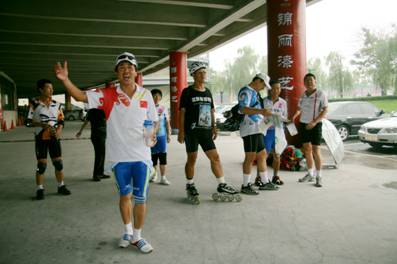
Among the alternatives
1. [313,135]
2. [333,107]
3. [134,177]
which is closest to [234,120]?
[313,135]

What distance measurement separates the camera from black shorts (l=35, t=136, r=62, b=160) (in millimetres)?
5316

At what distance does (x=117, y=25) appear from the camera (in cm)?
1350

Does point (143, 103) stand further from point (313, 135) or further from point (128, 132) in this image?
point (313, 135)

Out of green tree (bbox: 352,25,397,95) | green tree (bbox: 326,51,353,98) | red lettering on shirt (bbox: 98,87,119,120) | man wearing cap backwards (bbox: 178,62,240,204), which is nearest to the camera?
red lettering on shirt (bbox: 98,87,119,120)

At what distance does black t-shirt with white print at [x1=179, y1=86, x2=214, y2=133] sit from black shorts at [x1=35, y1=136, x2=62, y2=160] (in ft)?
6.83

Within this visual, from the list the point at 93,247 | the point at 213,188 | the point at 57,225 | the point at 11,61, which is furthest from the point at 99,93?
the point at 11,61

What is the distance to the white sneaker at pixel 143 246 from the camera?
328 cm

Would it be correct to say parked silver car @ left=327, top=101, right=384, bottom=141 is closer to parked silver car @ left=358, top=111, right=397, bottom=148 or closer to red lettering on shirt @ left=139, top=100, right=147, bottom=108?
parked silver car @ left=358, top=111, right=397, bottom=148

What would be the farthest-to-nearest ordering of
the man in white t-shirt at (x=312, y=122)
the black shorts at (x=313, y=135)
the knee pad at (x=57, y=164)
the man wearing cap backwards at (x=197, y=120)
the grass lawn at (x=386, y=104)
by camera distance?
the grass lawn at (x=386, y=104), the black shorts at (x=313, y=135), the man in white t-shirt at (x=312, y=122), the knee pad at (x=57, y=164), the man wearing cap backwards at (x=197, y=120)

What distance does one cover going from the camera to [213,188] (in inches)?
231

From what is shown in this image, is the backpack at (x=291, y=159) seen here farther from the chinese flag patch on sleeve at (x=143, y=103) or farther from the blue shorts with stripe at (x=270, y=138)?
the chinese flag patch on sleeve at (x=143, y=103)

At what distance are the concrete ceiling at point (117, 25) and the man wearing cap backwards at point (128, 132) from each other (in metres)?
7.19

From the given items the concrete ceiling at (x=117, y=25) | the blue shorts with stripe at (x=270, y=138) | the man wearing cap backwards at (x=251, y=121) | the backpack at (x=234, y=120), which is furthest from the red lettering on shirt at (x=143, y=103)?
the concrete ceiling at (x=117, y=25)

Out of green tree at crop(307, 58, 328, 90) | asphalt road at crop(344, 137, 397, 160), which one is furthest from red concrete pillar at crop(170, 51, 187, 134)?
green tree at crop(307, 58, 328, 90)
